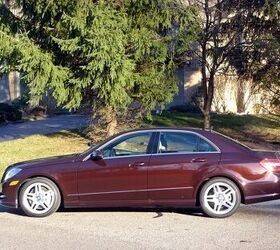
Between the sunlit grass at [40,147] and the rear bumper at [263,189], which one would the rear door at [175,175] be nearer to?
the rear bumper at [263,189]

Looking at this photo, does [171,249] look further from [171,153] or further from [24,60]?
[24,60]

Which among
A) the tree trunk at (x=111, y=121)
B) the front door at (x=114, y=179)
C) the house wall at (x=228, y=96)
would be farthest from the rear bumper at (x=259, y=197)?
the house wall at (x=228, y=96)

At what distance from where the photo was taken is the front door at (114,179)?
9.45m

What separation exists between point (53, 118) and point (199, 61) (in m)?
14.0

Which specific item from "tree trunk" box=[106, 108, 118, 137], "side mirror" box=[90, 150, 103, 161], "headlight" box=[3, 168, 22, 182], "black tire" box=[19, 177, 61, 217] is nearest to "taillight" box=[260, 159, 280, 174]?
"side mirror" box=[90, 150, 103, 161]

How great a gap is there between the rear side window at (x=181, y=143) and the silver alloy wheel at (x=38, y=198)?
70.3 inches

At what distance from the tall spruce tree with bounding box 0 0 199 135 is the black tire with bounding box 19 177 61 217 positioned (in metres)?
6.78

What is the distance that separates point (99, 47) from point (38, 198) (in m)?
7.00

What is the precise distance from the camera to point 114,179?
31.1 ft

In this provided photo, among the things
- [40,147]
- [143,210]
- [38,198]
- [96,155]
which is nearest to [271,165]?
[143,210]

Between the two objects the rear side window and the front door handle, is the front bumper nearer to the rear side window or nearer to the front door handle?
the front door handle

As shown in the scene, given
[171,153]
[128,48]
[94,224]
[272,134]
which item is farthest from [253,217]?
[272,134]

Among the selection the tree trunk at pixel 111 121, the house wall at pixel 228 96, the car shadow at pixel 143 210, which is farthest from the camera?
the house wall at pixel 228 96

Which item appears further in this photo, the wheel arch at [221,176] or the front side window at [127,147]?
the front side window at [127,147]
